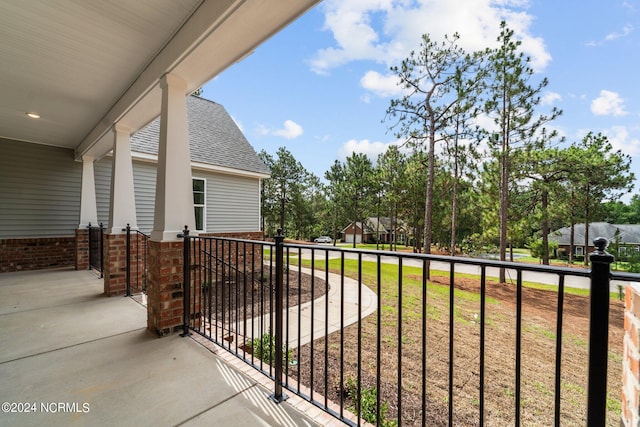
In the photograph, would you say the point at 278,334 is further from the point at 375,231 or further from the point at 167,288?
the point at 375,231

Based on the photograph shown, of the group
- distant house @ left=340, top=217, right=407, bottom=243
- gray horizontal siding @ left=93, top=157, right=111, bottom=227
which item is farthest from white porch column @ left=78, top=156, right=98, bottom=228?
distant house @ left=340, top=217, right=407, bottom=243

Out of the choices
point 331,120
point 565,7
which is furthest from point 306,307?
point 331,120

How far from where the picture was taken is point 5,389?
1.86m

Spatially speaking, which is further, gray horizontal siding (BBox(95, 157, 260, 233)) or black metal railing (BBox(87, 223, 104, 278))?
gray horizontal siding (BBox(95, 157, 260, 233))

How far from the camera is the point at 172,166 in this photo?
107 inches

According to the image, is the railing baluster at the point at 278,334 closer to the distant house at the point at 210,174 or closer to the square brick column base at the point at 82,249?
the distant house at the point at 210,174

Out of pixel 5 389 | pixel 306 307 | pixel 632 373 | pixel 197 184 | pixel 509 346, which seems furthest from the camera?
pixel 197 184

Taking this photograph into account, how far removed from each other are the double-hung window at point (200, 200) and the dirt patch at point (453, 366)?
5.36 m

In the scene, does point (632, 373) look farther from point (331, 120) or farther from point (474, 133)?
point (331, 120)

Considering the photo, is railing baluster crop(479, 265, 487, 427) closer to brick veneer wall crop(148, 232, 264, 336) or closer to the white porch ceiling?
the white porch ceiling

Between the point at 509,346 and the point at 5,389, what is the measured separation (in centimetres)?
602

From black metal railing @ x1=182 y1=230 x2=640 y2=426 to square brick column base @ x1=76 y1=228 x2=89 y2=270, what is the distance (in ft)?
13.4

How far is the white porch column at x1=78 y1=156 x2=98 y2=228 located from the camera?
5.94 meters

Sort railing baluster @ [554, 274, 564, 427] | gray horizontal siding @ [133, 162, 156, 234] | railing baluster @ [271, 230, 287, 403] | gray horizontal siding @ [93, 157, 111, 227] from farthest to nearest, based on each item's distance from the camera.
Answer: gray horizontal siding @ [133, 162, 156, 234] → gray horizontal siding @ [93, 157, 111, 227] → railing baluster @ [271, 230, 287, 403] → railing baluster @ [554, 274, 564, 427]
